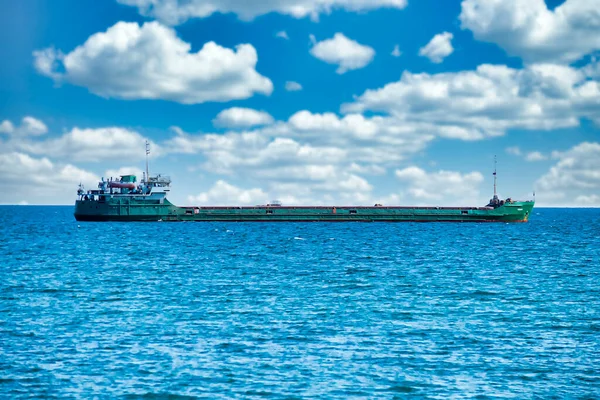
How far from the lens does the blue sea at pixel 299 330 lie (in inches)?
763

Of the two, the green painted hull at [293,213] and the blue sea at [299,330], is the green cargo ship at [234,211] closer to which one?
the green painted hull at [293,213]

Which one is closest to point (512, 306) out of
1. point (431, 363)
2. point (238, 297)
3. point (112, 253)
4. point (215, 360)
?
point (431, 363)

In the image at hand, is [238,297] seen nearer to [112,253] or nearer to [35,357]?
[35,357]

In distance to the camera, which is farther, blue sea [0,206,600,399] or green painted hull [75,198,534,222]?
green painted hull [75,198,534,222]

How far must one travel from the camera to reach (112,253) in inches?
2591

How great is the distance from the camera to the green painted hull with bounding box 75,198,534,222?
4936 inches

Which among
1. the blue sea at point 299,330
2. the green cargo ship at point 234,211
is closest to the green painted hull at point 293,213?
the green cargo ship at point 234,211

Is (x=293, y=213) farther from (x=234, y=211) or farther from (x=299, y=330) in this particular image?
(x=299, y=330)

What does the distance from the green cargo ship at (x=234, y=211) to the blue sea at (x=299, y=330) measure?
70540 millimetres

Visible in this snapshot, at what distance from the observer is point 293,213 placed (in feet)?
431

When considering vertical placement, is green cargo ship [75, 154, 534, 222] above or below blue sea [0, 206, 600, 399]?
above

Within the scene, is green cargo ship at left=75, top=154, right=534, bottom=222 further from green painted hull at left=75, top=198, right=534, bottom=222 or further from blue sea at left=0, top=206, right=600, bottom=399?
blue sea at left=0, top=206, right=600, bottom=399

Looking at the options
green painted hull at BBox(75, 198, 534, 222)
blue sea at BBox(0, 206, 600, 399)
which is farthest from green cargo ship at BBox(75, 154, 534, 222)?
blue sea at BBox(0, 206, 600, 399)

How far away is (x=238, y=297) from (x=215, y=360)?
13.9 metres
